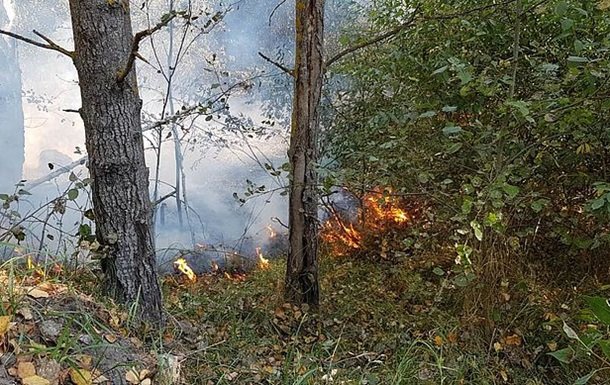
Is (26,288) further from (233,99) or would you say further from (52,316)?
(233,99)

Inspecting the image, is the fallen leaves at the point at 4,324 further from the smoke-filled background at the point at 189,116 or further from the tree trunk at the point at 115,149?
the smoke-filled background at the point at 189,116

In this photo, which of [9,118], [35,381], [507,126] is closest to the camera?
[35,381]

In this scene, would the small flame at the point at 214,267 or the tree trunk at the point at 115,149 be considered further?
the small flame at the point at 214,267

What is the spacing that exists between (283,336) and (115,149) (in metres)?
1.03

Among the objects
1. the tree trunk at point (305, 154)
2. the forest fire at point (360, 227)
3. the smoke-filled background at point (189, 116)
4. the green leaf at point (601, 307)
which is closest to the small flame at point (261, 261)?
the smoke-filled background at point (189, 116)

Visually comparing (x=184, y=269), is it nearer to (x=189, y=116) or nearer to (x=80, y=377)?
(x=189, y=116)

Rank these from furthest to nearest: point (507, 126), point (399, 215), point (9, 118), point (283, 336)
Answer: point (9, 118) < point (399, 215) < point (283, 336) < point (507, 126)

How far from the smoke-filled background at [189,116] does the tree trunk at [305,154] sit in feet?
4.99

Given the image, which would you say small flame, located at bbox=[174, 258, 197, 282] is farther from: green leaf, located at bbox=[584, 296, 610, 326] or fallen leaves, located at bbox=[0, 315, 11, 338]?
green leaf, located at bbox=[584, 296, 610, 326]

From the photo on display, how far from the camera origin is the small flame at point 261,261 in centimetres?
315

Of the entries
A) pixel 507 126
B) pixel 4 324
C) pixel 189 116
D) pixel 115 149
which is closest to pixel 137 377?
pixel 4 324

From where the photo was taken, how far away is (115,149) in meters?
1.38

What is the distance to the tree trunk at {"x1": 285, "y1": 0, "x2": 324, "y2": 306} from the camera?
6.07 ft

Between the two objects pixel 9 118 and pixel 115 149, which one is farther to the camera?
pixel 9 118
